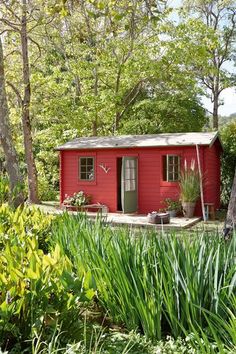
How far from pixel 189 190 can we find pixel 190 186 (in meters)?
0.12

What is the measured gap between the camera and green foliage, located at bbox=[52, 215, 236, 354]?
2.61 metres

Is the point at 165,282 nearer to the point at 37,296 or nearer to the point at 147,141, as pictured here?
the point at 37,296

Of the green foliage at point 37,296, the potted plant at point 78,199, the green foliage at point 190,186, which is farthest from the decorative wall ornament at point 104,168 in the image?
the green foliage at point 37,296

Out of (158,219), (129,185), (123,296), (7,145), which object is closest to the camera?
(123,296)

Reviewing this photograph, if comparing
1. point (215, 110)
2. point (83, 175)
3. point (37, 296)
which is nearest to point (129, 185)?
point (83, 175)

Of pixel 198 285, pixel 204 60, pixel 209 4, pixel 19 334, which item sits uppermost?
pixel 209 4

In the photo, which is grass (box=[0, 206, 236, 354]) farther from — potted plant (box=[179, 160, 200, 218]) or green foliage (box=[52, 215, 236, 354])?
potted plant (box=[179, 160, 200, 218])

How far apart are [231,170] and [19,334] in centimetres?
1317

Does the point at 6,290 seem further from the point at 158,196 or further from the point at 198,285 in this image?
the point at 158,196

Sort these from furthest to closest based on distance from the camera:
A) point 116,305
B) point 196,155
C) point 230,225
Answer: point 196,155 → point 230,225 → point 116,305

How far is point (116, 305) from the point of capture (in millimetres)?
3016

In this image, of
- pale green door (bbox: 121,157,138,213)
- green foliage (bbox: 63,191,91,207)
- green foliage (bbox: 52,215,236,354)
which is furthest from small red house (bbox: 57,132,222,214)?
green foliage (bbox: 52,215,236,354)

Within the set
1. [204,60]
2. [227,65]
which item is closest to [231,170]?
[204,60]

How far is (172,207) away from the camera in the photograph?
39.9ft
